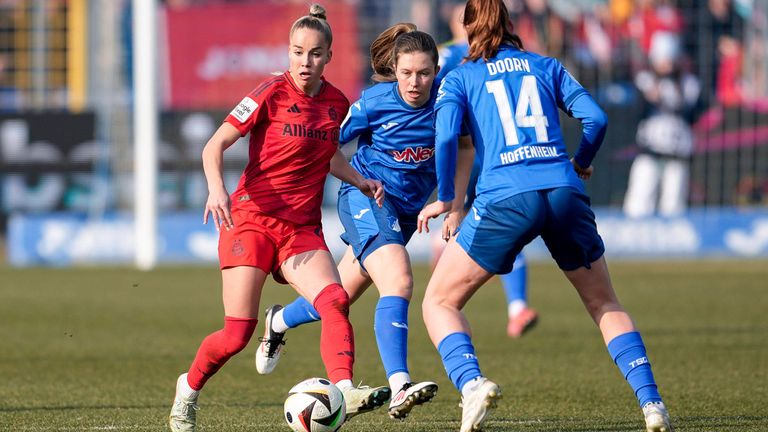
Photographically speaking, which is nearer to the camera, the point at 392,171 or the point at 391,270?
the point at 391,270

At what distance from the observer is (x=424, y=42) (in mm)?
5883

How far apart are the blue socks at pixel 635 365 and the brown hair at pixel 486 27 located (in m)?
1.33

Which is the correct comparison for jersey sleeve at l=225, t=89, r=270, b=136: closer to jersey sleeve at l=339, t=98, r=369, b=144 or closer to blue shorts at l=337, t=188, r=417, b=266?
jersey sleeve at l=339, t=98, r=369, b=144

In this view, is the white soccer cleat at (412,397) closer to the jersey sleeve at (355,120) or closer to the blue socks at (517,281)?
the jersey sleeve at (355,120)

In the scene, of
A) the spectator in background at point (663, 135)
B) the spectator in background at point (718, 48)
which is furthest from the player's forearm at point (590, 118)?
the spectator in background at point (718, 48)

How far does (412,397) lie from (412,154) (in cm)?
159

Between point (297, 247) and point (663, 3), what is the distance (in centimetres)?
1525

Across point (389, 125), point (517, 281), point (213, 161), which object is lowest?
point (517, 281)

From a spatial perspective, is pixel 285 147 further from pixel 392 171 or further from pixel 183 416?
pixel 183 416

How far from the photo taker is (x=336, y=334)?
556 centimetres

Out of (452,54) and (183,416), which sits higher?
(452,54)

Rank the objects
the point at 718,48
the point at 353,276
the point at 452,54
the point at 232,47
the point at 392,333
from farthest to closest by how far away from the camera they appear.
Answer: the point at 232,47 → the point at 718,48 → the point at 452,54 → the point at 353,276 → the point at 392,333

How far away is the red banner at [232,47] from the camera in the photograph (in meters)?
21.2

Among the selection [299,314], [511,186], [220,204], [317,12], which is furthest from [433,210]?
[299,314]
